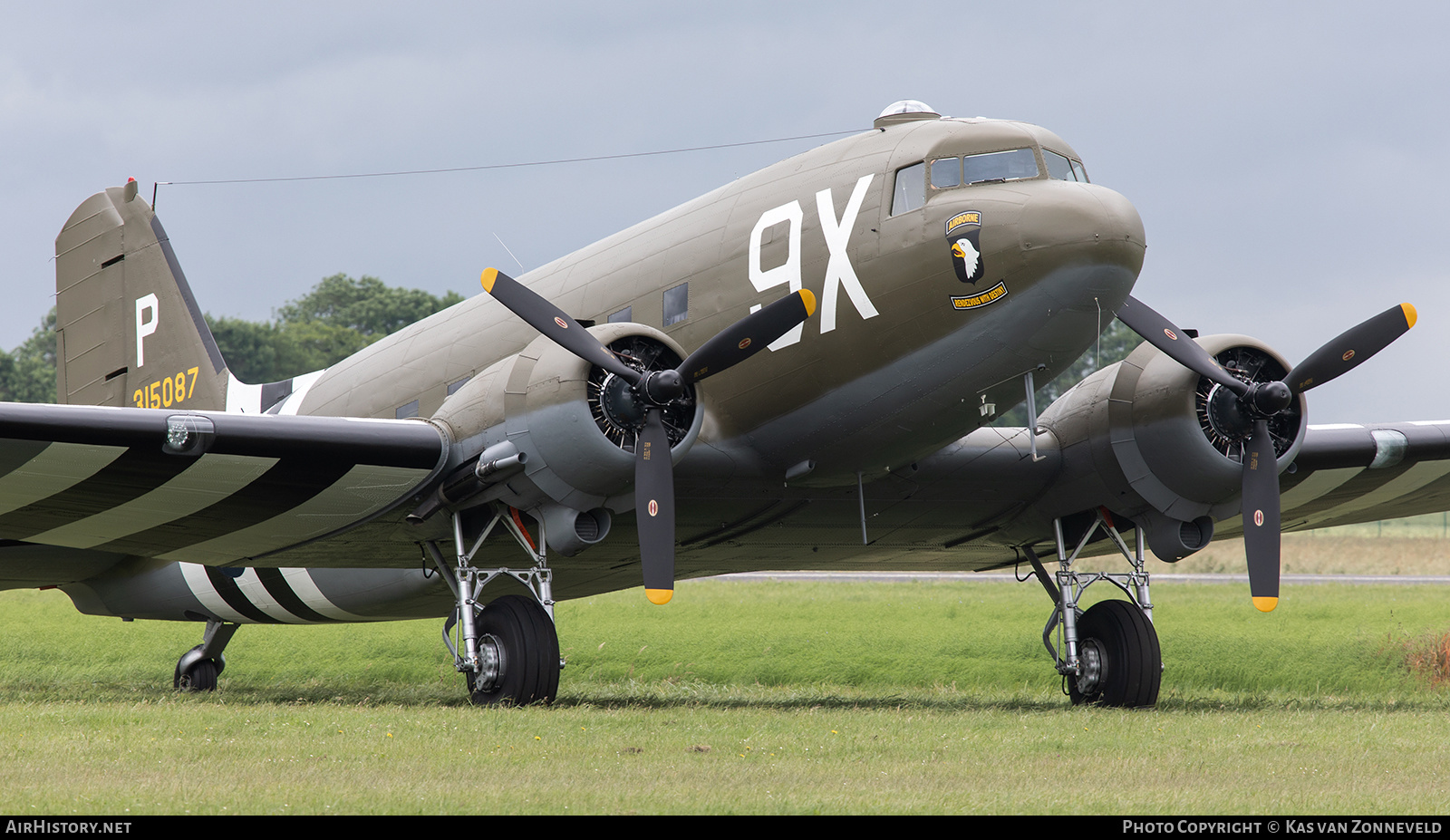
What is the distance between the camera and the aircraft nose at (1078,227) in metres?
11.0

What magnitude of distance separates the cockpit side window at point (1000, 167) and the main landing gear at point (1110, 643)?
4.14 meters

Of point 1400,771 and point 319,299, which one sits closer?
point 1400,771

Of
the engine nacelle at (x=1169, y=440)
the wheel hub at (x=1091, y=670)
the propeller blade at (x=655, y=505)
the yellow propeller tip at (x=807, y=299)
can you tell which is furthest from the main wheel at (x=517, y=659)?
the engine nacelle at (x=1169, y=440)

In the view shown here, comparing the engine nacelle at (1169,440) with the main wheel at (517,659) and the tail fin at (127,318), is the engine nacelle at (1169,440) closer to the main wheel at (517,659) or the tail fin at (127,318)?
the main wheel at (517,659)

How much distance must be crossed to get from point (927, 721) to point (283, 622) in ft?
31.4

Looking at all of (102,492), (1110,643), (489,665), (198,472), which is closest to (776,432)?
(489,665)

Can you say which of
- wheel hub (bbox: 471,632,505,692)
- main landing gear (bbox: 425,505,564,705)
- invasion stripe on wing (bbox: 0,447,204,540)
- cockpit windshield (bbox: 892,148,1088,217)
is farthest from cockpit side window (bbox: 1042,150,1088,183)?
invasion stripe on wing (bbox: 0,447,204,540)

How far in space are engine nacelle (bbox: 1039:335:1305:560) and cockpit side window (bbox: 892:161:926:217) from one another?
→ 11.5 feet

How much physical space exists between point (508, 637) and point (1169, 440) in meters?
6.49

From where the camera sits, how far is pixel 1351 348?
12938 millimetres

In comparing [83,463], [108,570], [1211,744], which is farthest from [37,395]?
[1211,744]

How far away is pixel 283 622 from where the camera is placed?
17.6 metres
